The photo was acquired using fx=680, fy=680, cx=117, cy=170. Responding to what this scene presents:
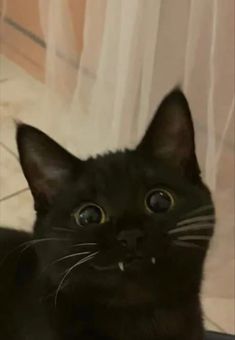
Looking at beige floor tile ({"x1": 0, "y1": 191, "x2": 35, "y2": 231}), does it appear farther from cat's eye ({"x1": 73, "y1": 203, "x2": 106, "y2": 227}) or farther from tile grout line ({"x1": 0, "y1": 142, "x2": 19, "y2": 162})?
cat's eye ({"x1": 73, "y1": 203, "x2": 106, "y2": 227})

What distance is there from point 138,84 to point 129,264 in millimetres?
672

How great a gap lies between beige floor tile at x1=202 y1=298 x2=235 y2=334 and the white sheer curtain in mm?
22

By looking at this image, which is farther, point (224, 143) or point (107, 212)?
point (224, 143)

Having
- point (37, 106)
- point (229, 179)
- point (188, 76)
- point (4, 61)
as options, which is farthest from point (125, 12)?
point (4, 61)

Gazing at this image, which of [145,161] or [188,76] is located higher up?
[188,76]

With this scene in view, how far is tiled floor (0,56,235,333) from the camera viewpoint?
1.43 m

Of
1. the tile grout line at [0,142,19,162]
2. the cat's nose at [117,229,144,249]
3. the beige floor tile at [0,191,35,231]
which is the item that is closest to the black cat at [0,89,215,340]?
the cat's nose at [117,229,144,249]

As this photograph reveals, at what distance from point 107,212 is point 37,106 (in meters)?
1.13

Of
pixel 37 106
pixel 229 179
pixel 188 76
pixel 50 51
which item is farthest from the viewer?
pixel 37 106

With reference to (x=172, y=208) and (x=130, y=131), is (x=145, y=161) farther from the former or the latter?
(x=130, y=131)

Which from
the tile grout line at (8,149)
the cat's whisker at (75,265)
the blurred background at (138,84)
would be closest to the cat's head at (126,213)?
the cat's whisker at (75,265)

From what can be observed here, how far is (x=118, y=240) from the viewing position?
2.71ft

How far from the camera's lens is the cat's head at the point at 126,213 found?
0.84m

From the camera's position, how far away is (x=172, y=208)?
0.88 m
